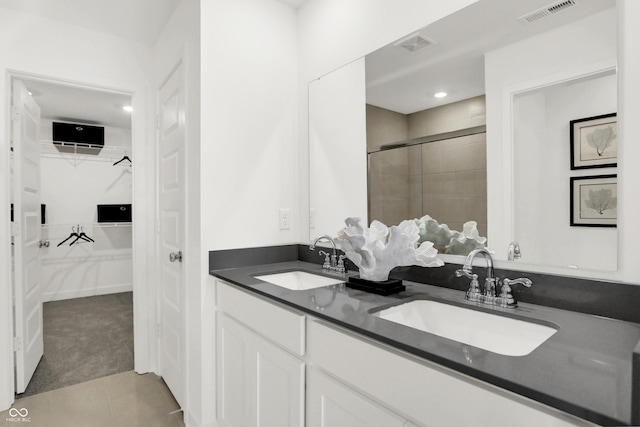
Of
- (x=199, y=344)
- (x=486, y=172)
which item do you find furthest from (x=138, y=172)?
(x=486, y=172)

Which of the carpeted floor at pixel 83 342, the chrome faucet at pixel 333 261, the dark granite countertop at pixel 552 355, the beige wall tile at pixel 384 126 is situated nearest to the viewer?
the dark granite countertop at pixel 552 355

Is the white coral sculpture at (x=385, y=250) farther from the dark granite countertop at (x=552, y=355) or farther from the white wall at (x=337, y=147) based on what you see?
the white wall at (x=337, y=147)

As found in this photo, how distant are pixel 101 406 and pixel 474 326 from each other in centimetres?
222

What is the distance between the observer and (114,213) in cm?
486

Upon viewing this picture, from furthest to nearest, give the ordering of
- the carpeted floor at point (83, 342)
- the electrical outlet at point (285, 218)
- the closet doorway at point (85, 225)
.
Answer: the closet doorway at point (85, 225)
the carpeted floor at point (83, 342)
the electrical outlet at point (285, 218)

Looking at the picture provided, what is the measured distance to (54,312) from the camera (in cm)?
404

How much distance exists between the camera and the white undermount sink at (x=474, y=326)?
101cm

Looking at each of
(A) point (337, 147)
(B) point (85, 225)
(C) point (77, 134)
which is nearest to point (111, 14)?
(A) point (337, 147)

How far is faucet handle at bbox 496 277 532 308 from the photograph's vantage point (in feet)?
3.68

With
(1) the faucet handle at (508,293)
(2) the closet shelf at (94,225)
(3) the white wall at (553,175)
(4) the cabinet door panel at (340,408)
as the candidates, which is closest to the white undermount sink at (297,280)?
(4) the cabinet door panel at (340,408)

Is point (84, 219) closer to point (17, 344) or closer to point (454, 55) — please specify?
point (17, 344)

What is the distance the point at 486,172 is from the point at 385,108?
597mm

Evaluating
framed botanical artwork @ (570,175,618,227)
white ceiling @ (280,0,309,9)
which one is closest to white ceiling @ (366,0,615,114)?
framed botanical artwork @ (570,175,618,227)

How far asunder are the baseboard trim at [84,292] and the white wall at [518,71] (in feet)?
17.1
